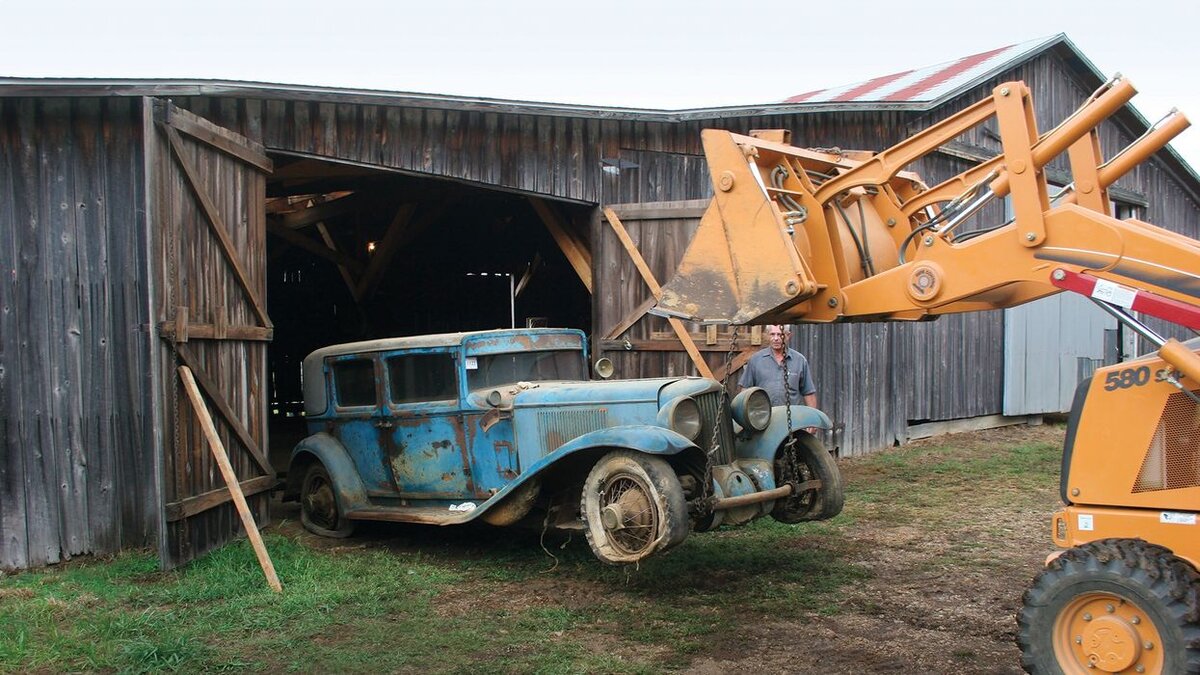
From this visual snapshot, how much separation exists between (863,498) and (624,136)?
4.28 meters

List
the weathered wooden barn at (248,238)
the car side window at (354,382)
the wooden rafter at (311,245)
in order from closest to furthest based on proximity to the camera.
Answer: the weathered wooden barn at (248,238), the car side window at (354,382), the wooden rafter at (311,245)

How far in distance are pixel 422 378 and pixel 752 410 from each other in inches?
101

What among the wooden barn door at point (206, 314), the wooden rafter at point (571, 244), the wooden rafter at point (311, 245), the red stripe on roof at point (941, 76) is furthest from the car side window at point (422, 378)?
the red stripe on roof at point (941, 76)

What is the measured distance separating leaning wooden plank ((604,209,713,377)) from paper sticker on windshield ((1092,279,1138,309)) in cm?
554

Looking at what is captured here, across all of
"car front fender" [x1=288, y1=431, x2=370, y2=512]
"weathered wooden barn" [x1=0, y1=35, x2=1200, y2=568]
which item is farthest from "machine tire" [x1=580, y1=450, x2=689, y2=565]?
"weathered wooden barn" [x1=0, y1=35, x2=1200, y2=568]

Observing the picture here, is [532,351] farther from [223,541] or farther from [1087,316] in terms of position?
[1087,316]

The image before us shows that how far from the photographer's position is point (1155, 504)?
13.2 ft

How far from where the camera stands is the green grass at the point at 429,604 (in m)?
4.97

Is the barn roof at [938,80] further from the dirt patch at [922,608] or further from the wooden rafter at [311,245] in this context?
the wooden rafter at [311,245]

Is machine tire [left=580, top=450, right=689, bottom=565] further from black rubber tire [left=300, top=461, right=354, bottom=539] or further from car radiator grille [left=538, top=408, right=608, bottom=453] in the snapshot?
black rubber tire [left=300, top=461, right=354, bottom=539]

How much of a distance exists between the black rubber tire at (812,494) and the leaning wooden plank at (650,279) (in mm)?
2891

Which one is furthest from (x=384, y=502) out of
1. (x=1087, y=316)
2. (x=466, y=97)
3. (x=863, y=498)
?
(x=1087, y=316)

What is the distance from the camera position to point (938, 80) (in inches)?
527

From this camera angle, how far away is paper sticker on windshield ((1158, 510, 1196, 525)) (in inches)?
155
